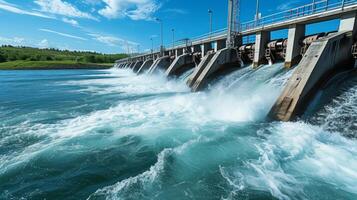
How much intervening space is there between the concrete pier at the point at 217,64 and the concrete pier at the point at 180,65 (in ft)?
28.1

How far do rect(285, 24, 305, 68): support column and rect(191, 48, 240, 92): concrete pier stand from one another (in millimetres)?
5386

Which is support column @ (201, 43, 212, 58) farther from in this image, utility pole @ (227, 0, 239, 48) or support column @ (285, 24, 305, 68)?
support column @ (285, 24, 305, 68)

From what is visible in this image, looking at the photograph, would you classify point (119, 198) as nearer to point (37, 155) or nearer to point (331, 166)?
point (37, 155)

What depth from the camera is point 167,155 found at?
6.41 m

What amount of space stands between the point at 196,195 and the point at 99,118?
6904 mm

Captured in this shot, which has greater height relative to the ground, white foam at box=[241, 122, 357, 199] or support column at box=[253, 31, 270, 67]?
support column at box=[253, 31, 270, 67]

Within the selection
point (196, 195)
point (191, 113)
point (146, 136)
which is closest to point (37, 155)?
point (146, 136)

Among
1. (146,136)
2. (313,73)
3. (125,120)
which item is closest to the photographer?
(146,136)

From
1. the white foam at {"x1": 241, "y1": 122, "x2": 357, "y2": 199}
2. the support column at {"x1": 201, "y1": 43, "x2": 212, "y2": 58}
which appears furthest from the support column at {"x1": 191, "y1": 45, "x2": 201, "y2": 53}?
the white foam at {"x1": 241, "y1": 122, "x2": 357, "y2": 199}

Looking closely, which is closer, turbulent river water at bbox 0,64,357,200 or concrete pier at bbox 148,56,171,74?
turbulent river water at bbox 0,64,357,200

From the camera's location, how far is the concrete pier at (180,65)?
2653 centimetres

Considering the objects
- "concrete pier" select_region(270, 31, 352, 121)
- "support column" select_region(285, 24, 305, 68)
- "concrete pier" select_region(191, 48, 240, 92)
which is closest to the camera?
"concrete pier" select_region(270, 31, 352, 121)

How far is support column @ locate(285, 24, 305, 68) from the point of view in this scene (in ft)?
46.7

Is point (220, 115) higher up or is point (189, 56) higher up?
point (189, 56)
